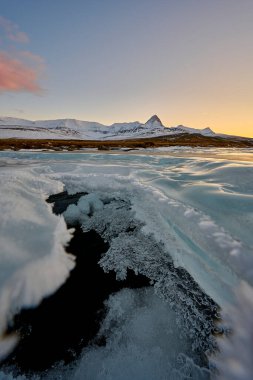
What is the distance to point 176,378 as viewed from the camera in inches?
76.3

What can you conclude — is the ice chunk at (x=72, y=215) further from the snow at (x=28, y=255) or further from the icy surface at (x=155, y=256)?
the snow at (x=28, y=255)

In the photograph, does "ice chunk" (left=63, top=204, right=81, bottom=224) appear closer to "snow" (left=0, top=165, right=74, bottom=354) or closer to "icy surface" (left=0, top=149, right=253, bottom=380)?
"icy surface" (left=0, top=149, right=253, bottom=380)

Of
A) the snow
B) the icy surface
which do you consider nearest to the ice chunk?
the icy surface

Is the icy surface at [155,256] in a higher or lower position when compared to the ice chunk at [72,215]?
higher

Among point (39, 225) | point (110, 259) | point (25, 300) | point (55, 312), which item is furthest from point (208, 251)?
point (39, 225)

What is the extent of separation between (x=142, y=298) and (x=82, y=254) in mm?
1501

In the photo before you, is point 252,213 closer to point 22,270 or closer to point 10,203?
point 22,270

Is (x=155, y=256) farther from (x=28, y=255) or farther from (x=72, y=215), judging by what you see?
(x=72, y=215)

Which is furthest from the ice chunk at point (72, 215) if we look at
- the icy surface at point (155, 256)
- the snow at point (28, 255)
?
the snow at point (28, 255)

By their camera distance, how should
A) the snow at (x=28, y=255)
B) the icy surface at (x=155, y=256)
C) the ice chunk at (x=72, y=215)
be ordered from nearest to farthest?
the icy surface at (x=155, y=256) → the snow at (x=28, y=255) → the ice chunk at (x=72, y=215)

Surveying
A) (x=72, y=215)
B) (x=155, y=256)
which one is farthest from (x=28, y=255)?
(x=72, y=215)

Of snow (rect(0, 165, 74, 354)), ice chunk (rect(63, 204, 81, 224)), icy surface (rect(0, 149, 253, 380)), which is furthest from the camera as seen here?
ice chunk (rect(63, 204, 81, 224))

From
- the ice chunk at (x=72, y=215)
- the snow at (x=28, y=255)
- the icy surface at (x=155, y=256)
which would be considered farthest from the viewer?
the ice chunk at (x=72, y=215)

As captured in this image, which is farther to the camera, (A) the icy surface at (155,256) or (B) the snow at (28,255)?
(B) the snow at (28,255)
